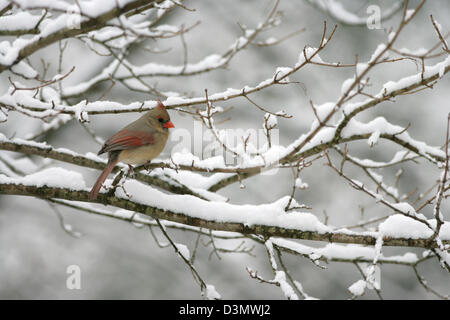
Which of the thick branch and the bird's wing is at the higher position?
the bird's wing

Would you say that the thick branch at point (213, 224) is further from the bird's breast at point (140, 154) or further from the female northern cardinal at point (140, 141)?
the bird's breast at point (140, 154)

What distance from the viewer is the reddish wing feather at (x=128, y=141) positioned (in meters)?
3.70

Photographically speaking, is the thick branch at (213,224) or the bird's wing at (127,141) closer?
the thick branch at (213,224)

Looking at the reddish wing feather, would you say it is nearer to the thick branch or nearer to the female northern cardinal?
the female northern cardinal

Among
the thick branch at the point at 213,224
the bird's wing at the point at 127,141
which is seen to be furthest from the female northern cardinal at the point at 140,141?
the thick branch at the point at 213,224

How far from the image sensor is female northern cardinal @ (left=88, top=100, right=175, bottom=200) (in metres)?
3.71

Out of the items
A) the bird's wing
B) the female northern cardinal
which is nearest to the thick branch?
the female northern cardinal

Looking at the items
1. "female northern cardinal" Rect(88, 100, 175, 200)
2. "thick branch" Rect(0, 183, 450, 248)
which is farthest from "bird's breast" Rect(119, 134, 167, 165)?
"thick branch" Rect(0, 183, 450, 248)

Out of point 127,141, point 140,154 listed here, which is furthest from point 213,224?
point 127,141

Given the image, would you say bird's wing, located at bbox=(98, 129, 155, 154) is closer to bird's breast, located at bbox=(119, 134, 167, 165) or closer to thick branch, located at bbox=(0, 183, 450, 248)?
bird's breast, located at bbox=(119, 134, 167, 165)

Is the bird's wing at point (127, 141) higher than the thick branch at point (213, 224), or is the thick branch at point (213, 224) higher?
the bird's wing at point (127, 141)

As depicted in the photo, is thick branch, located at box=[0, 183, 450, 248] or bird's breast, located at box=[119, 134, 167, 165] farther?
bird's breast, located at box=[119, 134, 167, 165]

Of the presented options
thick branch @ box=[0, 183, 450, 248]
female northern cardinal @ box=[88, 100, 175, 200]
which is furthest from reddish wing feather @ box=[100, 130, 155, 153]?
thick branch @ box=[0, 183, 450, 248]

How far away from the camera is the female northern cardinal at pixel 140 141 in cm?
371
